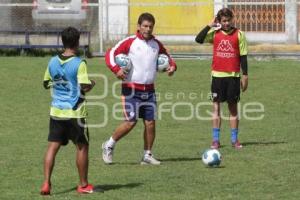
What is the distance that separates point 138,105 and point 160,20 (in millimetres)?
16353

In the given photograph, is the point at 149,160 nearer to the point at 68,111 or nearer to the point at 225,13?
the point at 68,111

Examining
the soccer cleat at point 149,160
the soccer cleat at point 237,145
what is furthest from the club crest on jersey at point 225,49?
the soccer cleat at point 149,160

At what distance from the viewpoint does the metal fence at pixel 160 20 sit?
86.4ft

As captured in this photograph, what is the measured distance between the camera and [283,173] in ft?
33.8

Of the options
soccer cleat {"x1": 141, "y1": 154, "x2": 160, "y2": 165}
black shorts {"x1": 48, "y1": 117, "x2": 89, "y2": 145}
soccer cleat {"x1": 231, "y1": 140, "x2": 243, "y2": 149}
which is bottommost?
soccer cleat {"x1": 141, "y1": 154, "x2": 160, "y2": 165}

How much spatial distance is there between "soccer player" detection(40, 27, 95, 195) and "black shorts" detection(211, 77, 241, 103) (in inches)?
148

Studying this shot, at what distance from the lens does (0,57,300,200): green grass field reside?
946 cm

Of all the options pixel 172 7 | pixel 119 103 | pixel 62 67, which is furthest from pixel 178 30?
pixel 62 67

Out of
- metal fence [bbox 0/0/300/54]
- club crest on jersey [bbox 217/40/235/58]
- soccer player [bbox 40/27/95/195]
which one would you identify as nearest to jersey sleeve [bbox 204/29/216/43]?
club crest on jersey [bbox 217/40/235/58]

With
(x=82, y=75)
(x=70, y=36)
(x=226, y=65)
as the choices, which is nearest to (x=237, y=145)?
(x=226, y=65)

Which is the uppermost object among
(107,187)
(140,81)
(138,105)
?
(140,81)

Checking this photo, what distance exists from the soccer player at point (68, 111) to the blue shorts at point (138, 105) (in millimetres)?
1889

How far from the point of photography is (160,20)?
89.5ft

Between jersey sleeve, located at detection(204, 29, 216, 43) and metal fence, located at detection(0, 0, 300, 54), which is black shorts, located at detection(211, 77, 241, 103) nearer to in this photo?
jersey sleeve, located at detection(204, 29, 216, 43)
